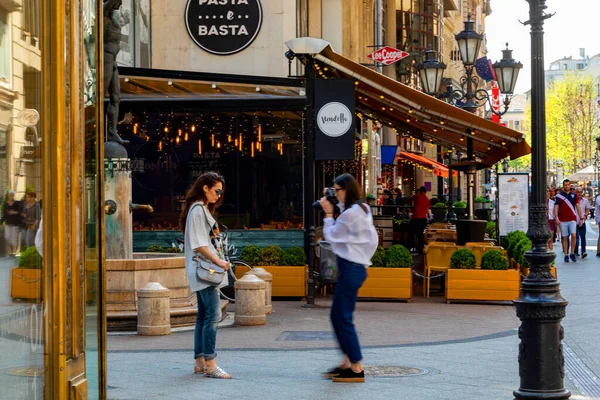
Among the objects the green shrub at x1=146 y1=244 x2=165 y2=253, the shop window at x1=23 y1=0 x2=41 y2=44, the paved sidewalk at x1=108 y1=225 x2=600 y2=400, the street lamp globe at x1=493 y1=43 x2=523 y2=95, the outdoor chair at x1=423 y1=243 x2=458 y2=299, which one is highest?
the street lamp globe at x1=493 y1=43 x2=523 y2=95

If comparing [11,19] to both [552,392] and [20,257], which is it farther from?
[552,392]

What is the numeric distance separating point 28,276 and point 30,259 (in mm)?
79

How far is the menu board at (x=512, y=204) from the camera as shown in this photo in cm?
2230

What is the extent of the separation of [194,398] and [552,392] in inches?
103

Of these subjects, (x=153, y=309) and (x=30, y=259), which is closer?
(x=30, y=259)

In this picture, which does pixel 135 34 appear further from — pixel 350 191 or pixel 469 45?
pixel 350 191

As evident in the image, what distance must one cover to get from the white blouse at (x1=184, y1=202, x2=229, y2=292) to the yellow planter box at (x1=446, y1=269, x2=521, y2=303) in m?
7.95

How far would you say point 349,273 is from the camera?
29.9 ft

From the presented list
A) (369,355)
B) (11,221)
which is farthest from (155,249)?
(11,221)

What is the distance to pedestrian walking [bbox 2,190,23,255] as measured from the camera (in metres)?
3.90

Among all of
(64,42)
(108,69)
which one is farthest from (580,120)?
(64,42)

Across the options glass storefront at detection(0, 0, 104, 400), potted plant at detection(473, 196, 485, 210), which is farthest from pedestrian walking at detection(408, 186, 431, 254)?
glass storefront at detection(0, 0, 104, 400)

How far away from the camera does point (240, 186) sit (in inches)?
827

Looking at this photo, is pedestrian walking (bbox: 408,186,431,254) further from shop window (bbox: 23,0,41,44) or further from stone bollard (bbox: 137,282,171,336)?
shop window (bbox: 23,0,41,44)
